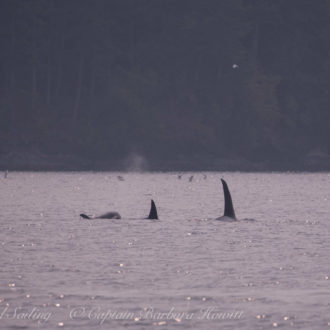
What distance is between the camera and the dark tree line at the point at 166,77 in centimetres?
14562

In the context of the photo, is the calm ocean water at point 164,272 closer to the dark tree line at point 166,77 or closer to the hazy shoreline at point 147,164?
the hazy shoreline at point 147,164

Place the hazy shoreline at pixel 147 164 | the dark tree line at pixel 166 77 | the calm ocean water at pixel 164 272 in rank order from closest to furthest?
the calm ocean water at pixel 164 272
the hazy shoreline at pixel 147 164
the dark tree line at pixel 166 77

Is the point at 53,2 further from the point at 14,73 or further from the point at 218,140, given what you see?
the point at 218,140

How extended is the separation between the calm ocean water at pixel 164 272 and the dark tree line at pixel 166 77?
314ft

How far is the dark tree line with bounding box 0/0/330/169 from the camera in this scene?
14562 centimetres

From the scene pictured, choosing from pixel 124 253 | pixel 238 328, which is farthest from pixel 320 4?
pixel 238 328

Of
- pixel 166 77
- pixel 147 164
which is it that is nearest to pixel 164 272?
pixel 147 164

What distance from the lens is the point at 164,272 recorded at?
2686 cm

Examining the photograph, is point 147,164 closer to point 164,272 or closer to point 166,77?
point 166,77

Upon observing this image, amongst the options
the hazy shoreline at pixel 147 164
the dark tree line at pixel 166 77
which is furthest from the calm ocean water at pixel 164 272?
the dark tree line at pixel 166 77

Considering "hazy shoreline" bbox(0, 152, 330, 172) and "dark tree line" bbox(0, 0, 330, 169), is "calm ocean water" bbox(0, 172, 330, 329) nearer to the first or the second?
"hazy shoreline" bbox(0, 152, 330, 172)

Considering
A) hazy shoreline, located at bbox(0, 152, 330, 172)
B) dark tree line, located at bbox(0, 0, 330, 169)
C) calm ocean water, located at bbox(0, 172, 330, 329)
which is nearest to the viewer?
calm ocean water, located at bbox(0, 172, 330, 329)

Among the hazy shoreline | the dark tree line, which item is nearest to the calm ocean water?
the hazy shoreline

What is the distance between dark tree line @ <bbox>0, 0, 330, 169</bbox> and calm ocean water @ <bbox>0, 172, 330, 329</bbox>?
9579cm
